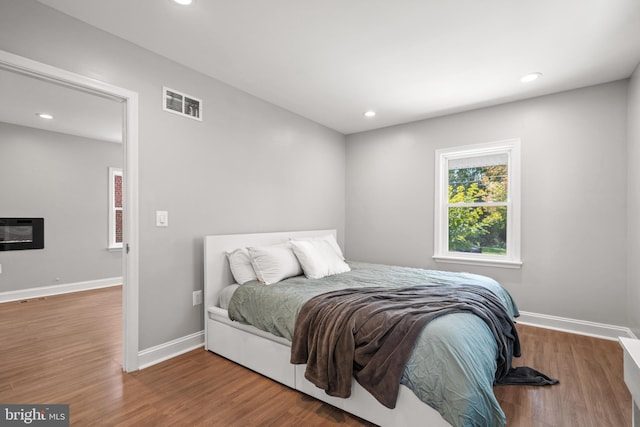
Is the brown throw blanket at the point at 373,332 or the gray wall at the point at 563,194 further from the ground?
the gray wall at the point at 563,194

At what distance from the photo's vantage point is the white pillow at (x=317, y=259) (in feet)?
9.81

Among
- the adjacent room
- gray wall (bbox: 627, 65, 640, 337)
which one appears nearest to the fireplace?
the adjacent room

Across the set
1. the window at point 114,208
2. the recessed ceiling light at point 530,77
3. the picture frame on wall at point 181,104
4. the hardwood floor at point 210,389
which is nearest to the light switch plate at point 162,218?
the picture frame on wall at point 181,104

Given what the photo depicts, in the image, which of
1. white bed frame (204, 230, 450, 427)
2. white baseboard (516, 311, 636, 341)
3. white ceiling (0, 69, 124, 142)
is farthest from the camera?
white ceiling (0, 69, 124, 142)

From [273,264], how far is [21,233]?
450 centimetres

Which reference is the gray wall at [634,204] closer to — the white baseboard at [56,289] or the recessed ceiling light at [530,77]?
the recessed ceiling light at [530,77]

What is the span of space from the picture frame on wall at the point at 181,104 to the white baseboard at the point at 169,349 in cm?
198

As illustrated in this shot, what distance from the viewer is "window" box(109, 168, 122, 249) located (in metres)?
5.70

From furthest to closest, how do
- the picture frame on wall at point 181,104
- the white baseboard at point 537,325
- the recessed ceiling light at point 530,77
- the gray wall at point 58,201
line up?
the gray wall at point 58,201 → the recessed ceiling light at point 530,77 → the picture frame on wall at point 181,104 → the white baseboard at point 537,325

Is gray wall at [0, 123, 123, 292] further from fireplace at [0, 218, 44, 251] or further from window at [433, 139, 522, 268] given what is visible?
window at [433, 139, 522, 268]

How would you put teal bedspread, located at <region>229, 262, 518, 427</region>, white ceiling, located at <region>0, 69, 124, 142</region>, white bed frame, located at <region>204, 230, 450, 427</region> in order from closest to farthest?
teal bedspread, located at <region>229, 262, 518, 427</region> < white bed frame, located at <region>204, 230, 450, 427</region> < white ceiling, located at <region>0, 69, 124, 142</region>

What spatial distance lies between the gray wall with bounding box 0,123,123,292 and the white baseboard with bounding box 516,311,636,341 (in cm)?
648

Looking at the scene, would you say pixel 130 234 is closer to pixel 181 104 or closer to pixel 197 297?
pixel 197 297

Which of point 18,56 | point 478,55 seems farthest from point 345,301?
point 18,56
